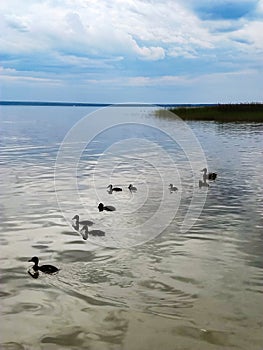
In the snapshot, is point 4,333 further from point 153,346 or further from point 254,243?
point 254,243

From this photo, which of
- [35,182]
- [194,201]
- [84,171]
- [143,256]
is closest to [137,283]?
[143,256]

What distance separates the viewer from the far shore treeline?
230ft

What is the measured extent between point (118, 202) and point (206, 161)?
1268 centimetres

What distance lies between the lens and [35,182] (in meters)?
20.9

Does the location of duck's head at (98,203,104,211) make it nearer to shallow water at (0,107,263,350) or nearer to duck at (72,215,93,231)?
shallow water at (0,107,263,350)

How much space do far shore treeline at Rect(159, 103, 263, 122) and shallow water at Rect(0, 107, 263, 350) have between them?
168 ft

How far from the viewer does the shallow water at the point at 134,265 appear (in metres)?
7.41

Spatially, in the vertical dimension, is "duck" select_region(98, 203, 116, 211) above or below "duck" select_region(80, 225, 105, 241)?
above

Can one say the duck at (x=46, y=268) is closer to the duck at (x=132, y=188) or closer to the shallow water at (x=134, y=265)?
the shallow water at (x=134, y=265)

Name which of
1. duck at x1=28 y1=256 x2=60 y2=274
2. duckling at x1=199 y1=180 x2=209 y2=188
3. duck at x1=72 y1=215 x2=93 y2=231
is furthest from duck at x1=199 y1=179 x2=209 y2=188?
duck at x1=28 y1=256 x2=60 y2=274

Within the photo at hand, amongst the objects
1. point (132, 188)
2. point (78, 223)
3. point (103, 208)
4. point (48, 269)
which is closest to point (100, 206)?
point (103, 208)

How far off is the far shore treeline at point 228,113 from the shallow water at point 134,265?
168 ft

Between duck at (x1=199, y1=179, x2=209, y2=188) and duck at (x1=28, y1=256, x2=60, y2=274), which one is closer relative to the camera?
duck at (x1=28, y1=256, x2=60, y2=274)

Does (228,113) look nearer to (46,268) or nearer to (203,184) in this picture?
(203,184)
